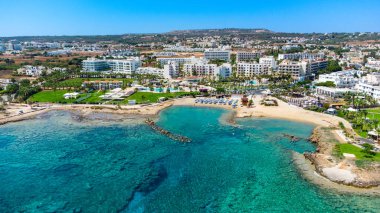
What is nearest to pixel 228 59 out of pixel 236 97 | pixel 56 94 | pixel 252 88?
pixel 252 88

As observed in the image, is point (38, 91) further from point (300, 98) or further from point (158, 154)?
point (300, 98)

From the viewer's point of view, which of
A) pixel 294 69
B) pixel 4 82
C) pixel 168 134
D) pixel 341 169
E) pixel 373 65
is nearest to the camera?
pixel 341 169

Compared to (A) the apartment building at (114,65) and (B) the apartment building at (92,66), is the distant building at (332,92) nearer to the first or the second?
(A) the apartment building at (114,65)

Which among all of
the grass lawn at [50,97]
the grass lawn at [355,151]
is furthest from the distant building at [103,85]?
the grass lawn at [355,151]

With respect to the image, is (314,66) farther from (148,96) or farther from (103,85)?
(103,85)

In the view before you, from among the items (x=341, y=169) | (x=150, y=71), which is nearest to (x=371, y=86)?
(x=341, y=169)

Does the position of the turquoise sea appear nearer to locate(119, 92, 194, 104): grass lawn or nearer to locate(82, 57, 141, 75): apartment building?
locate(119, 92, 194, 104): grass lawn
